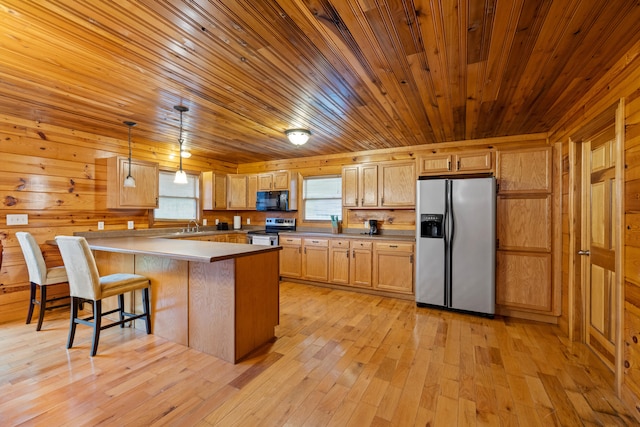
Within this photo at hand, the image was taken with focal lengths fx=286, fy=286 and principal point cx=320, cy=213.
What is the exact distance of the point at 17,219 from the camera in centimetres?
317

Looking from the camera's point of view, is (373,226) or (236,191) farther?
(236,191)

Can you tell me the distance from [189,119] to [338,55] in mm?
2069

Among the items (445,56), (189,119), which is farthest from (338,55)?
(189,119)

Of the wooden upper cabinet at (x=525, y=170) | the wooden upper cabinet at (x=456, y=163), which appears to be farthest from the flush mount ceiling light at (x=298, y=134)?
the wooden upper cabinet at (x=525, y=170)

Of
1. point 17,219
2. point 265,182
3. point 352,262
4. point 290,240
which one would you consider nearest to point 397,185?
point 352,262

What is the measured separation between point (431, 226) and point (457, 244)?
1.19ft

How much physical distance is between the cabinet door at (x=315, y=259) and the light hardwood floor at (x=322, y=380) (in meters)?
1.55

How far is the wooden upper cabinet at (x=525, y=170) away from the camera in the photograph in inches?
125

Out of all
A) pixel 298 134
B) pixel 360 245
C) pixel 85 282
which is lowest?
pixel 85 282

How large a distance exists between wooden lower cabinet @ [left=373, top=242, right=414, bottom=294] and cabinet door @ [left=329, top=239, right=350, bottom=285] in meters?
0.45

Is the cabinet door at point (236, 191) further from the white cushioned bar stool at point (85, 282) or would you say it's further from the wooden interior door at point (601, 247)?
the wooden interior door at point (601, 247)

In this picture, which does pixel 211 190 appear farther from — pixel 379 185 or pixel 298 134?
pixel 379 185

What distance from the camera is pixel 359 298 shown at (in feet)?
13.4

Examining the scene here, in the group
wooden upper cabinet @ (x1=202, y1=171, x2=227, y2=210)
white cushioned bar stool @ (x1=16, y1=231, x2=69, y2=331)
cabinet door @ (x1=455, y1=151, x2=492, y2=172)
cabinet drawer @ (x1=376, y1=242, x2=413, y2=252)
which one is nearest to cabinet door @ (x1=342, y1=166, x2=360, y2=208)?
cabinet drawer @ (x1=376, y1=242, x2=413, y2=252)
